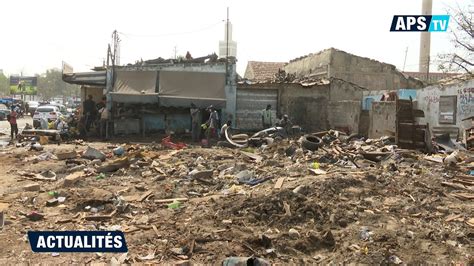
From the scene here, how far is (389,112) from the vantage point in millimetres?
13953

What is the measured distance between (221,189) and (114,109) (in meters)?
11.9

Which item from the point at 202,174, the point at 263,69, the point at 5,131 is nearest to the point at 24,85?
the point at 5,131

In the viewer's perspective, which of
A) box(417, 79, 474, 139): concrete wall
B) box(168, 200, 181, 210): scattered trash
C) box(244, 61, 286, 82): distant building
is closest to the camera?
box(168, 200, 181, 210): scattered trash

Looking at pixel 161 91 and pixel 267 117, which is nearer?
pixel 267 117

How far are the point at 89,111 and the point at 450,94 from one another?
44.8ft

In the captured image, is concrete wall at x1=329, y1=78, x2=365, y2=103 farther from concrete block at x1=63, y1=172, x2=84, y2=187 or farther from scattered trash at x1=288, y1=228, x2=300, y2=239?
scattered trash at x1=288, y1=228, x2=300, y2=239

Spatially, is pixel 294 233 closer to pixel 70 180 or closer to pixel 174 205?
pixel 174 205

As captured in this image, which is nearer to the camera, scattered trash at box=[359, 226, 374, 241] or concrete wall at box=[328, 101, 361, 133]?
scattered trash at box=[359, 226, 374, 241]

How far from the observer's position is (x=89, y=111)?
18156mm

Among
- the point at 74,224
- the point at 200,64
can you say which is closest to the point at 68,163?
the point at 74,224

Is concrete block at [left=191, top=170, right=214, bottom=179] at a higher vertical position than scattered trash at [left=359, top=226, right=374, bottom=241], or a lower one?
higher

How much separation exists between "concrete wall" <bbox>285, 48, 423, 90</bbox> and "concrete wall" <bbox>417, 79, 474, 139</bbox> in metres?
7.21

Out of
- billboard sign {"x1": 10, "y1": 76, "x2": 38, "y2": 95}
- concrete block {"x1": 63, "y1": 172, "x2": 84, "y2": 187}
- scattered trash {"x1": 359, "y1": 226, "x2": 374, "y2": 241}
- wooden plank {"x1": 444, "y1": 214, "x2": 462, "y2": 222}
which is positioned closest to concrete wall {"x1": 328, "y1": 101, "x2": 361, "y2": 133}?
wooden plank {"x1": 444, "y1": 214, "x2": 462, "y2": 222}

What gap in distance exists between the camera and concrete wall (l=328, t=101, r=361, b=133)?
57.3ft
